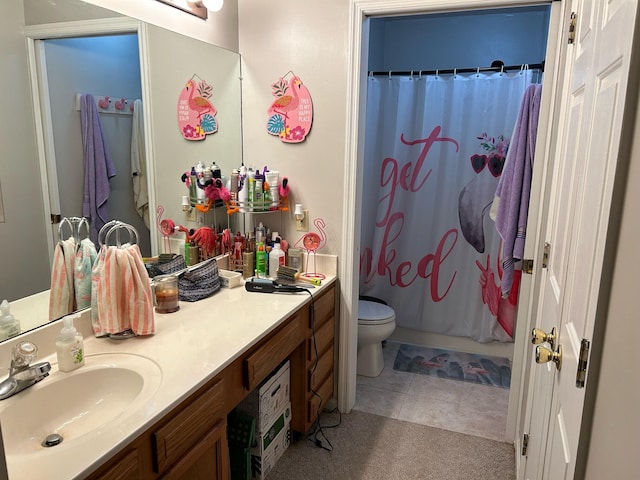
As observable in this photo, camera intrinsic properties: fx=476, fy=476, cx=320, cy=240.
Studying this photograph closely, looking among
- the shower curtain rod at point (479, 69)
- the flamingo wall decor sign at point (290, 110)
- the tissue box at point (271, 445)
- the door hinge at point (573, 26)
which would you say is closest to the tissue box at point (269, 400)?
the tissue box at point (271, 445)

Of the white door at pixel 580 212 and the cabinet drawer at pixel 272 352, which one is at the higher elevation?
the white door at pixel 580 212

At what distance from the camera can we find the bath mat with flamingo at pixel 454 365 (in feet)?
10.1

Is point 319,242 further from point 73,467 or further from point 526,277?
point 73,467

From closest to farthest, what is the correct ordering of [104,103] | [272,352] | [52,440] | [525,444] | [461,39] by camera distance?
[52,440], [104,103], [272,352], [525,444], [461,39]

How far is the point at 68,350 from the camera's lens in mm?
1377

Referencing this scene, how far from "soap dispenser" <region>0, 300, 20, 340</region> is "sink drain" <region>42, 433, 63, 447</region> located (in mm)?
351

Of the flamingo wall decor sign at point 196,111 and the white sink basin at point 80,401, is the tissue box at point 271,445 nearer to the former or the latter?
the white sink basin at point 80,401

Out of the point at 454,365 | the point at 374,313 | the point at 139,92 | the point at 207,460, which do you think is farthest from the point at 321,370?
the point at 139,92

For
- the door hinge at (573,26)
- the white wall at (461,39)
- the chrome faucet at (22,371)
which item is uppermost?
the white wall at (461,39)

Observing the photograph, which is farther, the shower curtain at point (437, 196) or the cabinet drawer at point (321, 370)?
the shower curtain at point (437, 196)

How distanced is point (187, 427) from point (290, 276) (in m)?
1.07

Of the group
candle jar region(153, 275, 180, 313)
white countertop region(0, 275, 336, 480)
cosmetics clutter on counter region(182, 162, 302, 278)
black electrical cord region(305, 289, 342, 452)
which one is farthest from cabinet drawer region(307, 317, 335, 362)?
candle jar region(153, 275, 180, 313)

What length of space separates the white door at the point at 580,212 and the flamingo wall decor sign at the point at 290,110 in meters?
1.20

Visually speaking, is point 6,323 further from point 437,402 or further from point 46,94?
point 437,402
